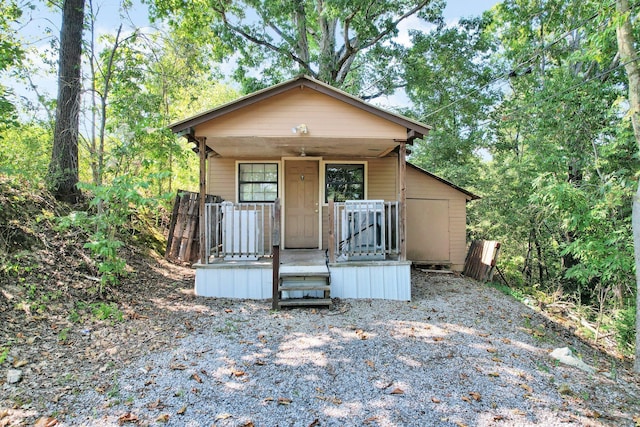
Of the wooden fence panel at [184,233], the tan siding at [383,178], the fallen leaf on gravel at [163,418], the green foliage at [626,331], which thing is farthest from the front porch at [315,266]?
the green foliage at [626,331]

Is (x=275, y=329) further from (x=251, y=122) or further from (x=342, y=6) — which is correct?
(x=342, y=6)

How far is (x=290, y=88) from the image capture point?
6625 mm

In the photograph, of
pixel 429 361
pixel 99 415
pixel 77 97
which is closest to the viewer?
pixel 99 415

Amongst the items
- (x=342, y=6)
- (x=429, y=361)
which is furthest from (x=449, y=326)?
(x=342, y=6)

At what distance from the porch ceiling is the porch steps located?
247cm

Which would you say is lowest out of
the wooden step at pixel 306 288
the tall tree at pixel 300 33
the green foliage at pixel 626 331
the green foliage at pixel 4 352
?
the green foliage at pixel 626 331

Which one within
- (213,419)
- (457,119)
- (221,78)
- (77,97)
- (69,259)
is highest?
(221,78)

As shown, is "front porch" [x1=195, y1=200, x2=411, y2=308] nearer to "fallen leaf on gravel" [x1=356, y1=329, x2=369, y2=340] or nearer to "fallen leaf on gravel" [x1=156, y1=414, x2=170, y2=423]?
"fallen leaf on gravel" [x1=356, y1=329, x2=369, y2=340]

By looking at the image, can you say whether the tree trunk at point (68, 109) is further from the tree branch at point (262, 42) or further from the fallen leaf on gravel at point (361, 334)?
the tree branch at point (262, 42)

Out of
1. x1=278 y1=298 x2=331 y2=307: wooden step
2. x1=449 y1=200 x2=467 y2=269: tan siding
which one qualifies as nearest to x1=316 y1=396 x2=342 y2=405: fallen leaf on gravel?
x1=278 y1=298 x2=331 y2=307: wooden step

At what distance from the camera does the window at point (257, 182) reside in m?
8.99

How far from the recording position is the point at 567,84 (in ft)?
31.1

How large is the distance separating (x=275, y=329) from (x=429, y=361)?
198 cm

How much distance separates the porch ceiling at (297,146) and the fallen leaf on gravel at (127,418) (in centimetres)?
481
